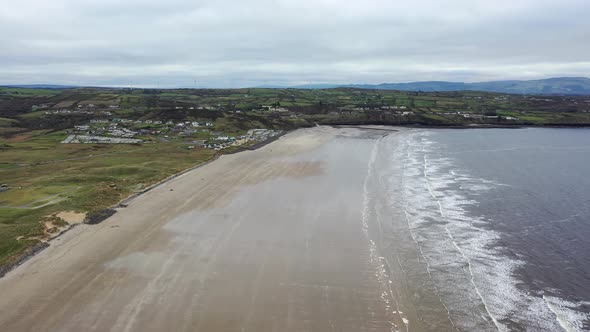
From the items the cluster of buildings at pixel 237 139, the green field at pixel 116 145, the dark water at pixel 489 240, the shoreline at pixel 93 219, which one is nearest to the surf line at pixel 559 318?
the dark water at pixel 489 240

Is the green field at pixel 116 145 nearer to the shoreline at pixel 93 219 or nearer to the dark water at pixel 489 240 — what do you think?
the shoreline at pixel 93 219

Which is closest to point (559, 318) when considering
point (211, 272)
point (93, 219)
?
point (211, 272)

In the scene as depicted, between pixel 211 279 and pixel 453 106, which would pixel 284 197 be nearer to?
pixel 211 279

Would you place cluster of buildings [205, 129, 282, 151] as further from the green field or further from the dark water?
the dark water

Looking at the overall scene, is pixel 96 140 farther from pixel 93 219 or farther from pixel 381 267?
pixel 381 267

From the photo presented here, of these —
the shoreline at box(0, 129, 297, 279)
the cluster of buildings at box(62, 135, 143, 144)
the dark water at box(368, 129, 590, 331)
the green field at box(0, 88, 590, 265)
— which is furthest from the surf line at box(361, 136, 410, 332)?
the cluster of buildings at box(62, 135, 143, 144)

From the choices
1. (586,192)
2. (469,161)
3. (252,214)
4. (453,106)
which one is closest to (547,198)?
(586,192)
